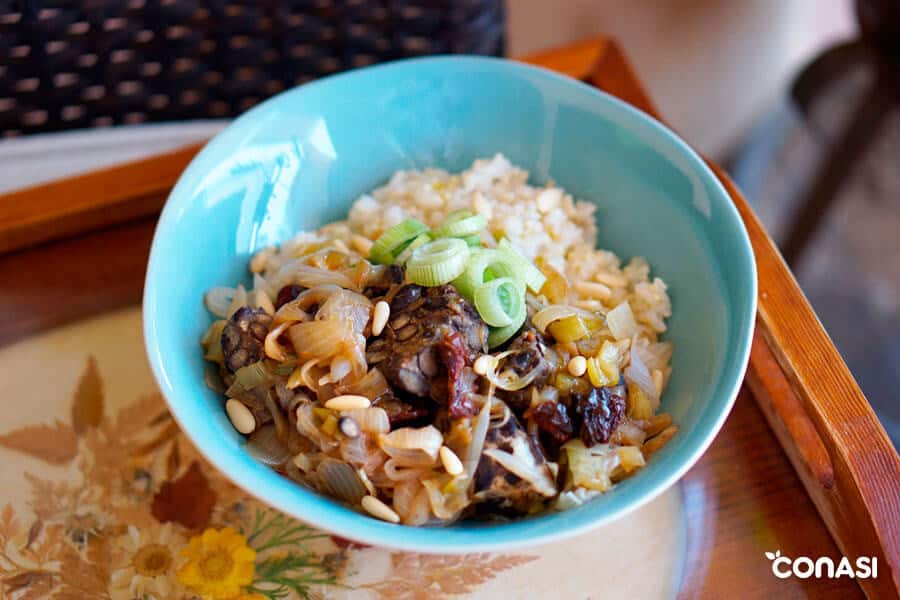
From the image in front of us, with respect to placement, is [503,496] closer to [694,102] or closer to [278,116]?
[278,116]

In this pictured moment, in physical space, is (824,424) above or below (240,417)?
above

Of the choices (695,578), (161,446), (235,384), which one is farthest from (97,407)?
(695,578)

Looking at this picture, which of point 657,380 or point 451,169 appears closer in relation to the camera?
point 657,380

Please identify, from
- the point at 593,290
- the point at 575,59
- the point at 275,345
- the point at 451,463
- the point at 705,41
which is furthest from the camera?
the point at 705,41

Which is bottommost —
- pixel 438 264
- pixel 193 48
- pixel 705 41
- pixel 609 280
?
pixel 705 41

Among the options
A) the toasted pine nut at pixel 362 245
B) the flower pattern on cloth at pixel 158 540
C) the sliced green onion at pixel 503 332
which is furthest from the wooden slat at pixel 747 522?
the toasted pine nut at pixel 362 245

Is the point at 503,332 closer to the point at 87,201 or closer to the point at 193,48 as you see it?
the point at 87,201

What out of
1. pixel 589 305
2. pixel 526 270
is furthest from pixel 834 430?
pixel 526 270
